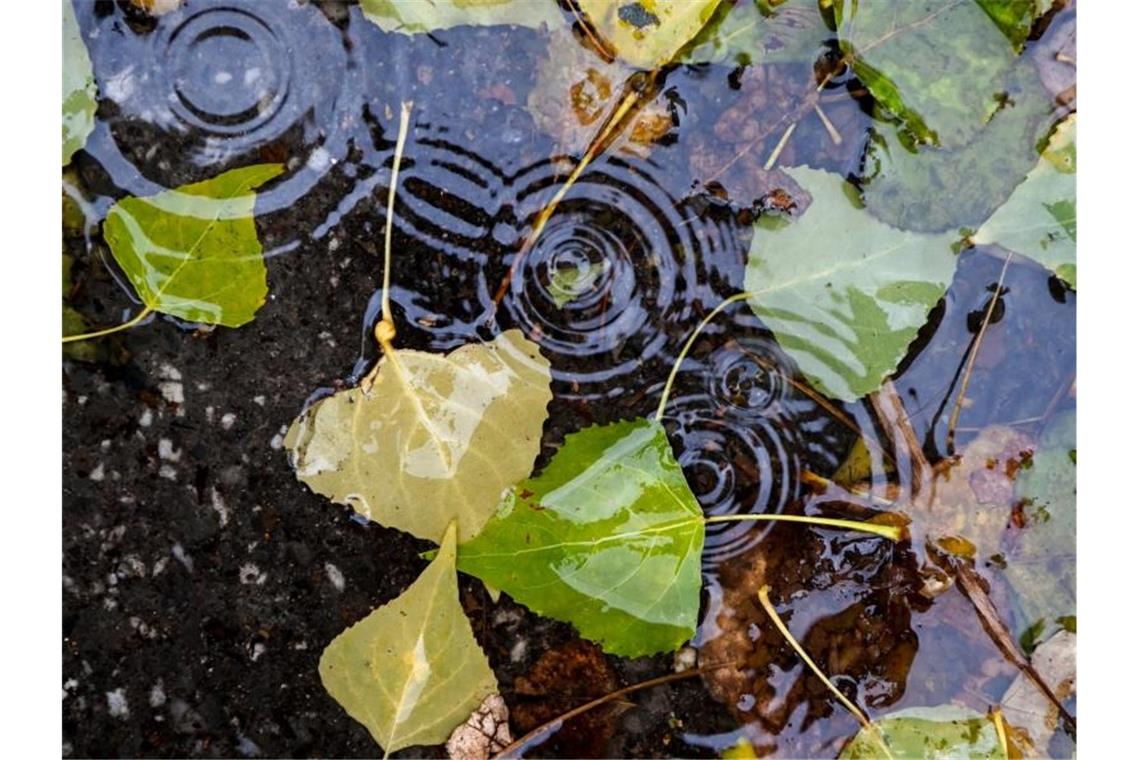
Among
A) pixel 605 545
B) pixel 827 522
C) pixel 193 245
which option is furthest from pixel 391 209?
pixel 827 522

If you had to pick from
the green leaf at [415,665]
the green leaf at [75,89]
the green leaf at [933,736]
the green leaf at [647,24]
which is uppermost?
the green leaf at [647,24]

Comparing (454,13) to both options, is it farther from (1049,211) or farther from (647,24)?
(1049,211)

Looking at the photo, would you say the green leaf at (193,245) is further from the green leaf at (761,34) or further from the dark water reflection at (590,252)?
the green leaf at (761,34)

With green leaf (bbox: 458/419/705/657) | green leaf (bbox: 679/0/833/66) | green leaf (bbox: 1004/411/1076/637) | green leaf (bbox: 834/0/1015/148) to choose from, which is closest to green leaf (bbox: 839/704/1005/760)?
green leaf (bbox: 1004/411/1076/637)

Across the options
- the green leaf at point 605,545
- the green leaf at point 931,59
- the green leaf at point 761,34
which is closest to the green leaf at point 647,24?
the green leaf at point 761,34

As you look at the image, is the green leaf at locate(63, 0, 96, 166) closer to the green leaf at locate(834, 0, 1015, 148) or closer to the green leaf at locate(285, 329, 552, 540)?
the green leaf at locate(285, 329, 552, 540)

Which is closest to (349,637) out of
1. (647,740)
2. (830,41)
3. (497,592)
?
(497,592)

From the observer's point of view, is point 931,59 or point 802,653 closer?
point 931,59
